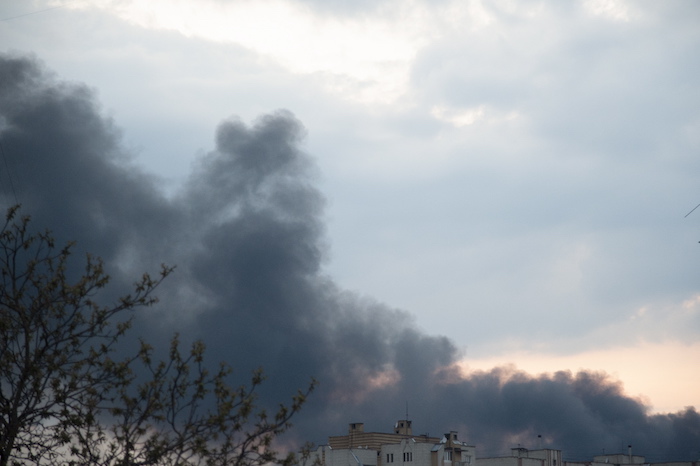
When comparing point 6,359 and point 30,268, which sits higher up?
point 30,268

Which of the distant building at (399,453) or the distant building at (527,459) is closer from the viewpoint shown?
the distant building at (399,453)

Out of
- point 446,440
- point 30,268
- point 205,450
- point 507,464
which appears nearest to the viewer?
point 205,450

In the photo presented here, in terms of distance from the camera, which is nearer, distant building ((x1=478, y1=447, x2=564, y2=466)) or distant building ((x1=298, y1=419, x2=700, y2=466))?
distant building ((x1=298, y1=419, x2=700, y2=466))

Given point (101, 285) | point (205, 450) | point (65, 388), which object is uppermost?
point (101, 285)

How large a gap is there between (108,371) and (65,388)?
1162mm

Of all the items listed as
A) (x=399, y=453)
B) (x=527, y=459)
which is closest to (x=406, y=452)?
(x=399, y=453)

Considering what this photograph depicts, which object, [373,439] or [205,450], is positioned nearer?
[205,450]

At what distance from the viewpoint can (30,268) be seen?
2170cm

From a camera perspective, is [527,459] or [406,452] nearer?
[406,452]

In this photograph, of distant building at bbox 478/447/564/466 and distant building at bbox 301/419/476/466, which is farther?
distant building at bbox 478/447/564/466

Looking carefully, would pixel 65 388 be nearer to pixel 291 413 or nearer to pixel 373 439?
pixel 291 413

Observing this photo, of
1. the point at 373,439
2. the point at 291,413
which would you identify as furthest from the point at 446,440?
the point at 291,413

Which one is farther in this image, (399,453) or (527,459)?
(527,459)

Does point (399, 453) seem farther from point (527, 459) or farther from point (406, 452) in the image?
point (527, 459)
